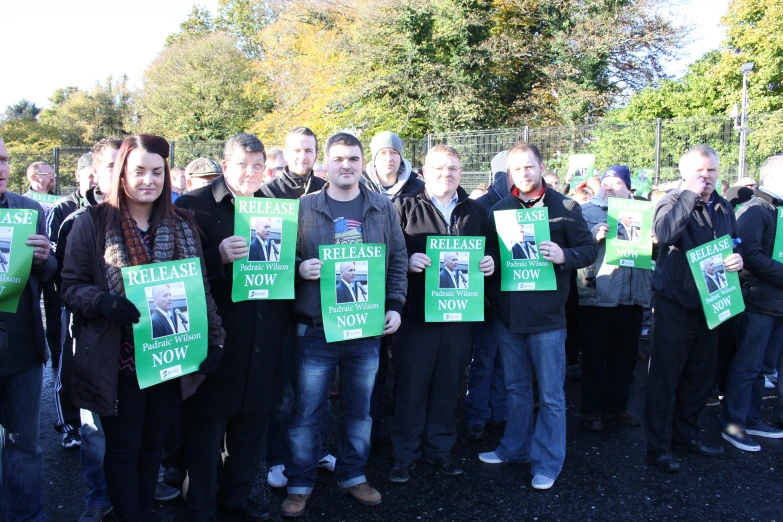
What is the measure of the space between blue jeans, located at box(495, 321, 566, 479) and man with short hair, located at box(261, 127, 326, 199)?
1.70m

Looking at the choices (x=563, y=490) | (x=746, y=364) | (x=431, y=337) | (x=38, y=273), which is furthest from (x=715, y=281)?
(x=38, y=273)

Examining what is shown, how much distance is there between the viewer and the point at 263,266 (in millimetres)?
3213

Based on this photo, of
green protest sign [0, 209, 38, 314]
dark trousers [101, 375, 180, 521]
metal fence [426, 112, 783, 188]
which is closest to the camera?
dark trousers [101, 375, 180, 521]

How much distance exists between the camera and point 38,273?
10.4 feet

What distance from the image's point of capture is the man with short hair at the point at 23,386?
3016 mm

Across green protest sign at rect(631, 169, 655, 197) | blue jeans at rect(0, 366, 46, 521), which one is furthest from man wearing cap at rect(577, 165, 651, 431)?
green protest sign at rect(631, 169, 655, 197)

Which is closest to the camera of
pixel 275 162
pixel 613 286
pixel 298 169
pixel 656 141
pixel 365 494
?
pixel 365 494

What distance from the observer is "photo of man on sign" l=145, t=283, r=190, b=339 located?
2.71 metres

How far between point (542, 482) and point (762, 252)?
2519 millimetres

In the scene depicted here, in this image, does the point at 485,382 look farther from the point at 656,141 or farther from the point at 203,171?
the point at 656,141

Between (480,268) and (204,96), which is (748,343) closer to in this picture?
(480,268)

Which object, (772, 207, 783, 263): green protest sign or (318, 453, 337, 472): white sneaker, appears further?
(772, 207, 783, 263): green protest sign

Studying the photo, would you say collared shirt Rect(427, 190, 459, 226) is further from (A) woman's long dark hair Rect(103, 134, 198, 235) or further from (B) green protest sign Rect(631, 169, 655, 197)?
(B) green protest sign Rect(631, 169, 655, 197)

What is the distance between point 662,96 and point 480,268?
851 inches
